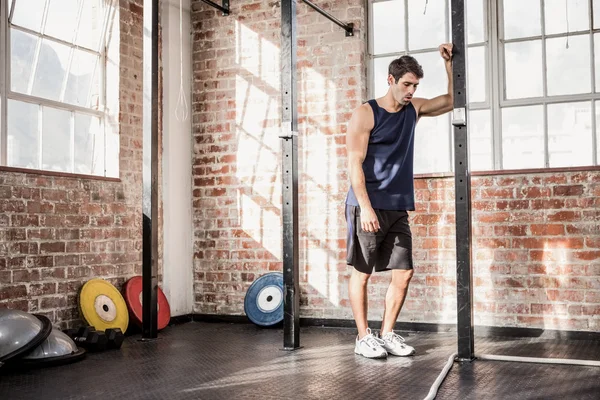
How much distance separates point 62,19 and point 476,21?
3.24m

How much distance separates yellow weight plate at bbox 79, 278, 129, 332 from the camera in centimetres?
542

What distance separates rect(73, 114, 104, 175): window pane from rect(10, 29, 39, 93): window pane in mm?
594

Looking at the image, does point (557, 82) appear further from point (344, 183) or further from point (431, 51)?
point (344, 183)

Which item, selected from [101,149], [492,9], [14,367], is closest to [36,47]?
[101,149]

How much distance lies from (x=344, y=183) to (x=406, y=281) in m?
1.53

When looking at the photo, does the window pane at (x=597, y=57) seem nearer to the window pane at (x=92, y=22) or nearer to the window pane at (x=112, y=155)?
the window pane at (x=112, y=155)

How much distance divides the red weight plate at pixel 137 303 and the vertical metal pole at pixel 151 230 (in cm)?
30

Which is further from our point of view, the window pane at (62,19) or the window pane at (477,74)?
the window pane at (477,74)

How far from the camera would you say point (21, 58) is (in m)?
5.21

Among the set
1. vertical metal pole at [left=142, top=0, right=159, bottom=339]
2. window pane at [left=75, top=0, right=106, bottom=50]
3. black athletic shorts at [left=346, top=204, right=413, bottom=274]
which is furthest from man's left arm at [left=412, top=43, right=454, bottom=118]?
window pane at [left=75, top=0, right=106, bottom=50]

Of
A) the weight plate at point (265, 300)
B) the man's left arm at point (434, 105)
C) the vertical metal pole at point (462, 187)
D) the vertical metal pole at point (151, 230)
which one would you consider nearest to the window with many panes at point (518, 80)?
the man's left arm at point (434, 105)

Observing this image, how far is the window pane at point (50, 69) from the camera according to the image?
538 centimetres

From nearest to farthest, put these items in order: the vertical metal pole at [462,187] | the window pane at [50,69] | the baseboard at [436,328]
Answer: the vertical metal pole at [462,187]
the baseboard at [436,328]
the window pane at [50,69]

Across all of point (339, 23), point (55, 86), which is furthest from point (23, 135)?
point (339, 23)
